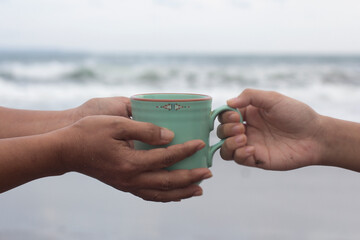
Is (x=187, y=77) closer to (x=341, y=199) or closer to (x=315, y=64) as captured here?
(x=315, y=64)

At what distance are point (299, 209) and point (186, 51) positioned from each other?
26.3ft

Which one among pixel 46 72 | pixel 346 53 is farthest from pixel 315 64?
pixel 46 72

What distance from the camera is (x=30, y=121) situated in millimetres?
1521

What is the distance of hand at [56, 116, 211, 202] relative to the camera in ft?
3.34

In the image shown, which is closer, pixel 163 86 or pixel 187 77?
pixel 163 86

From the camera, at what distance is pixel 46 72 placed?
7.46m

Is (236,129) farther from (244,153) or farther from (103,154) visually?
(103,154)

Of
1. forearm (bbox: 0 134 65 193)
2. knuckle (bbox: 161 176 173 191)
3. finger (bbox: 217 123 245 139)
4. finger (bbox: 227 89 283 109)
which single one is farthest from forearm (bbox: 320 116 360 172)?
forearm (bbox: 0 134 65 193)

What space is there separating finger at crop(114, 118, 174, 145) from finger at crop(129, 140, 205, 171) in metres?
0.03

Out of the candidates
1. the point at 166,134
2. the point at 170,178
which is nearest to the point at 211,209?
the point at 170,178

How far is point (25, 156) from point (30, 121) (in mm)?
490

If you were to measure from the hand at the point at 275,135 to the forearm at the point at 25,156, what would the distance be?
0.52 metres

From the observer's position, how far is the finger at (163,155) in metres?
1.02

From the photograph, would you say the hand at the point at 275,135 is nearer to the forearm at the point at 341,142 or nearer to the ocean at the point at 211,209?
the forearm at the point at 341,142
